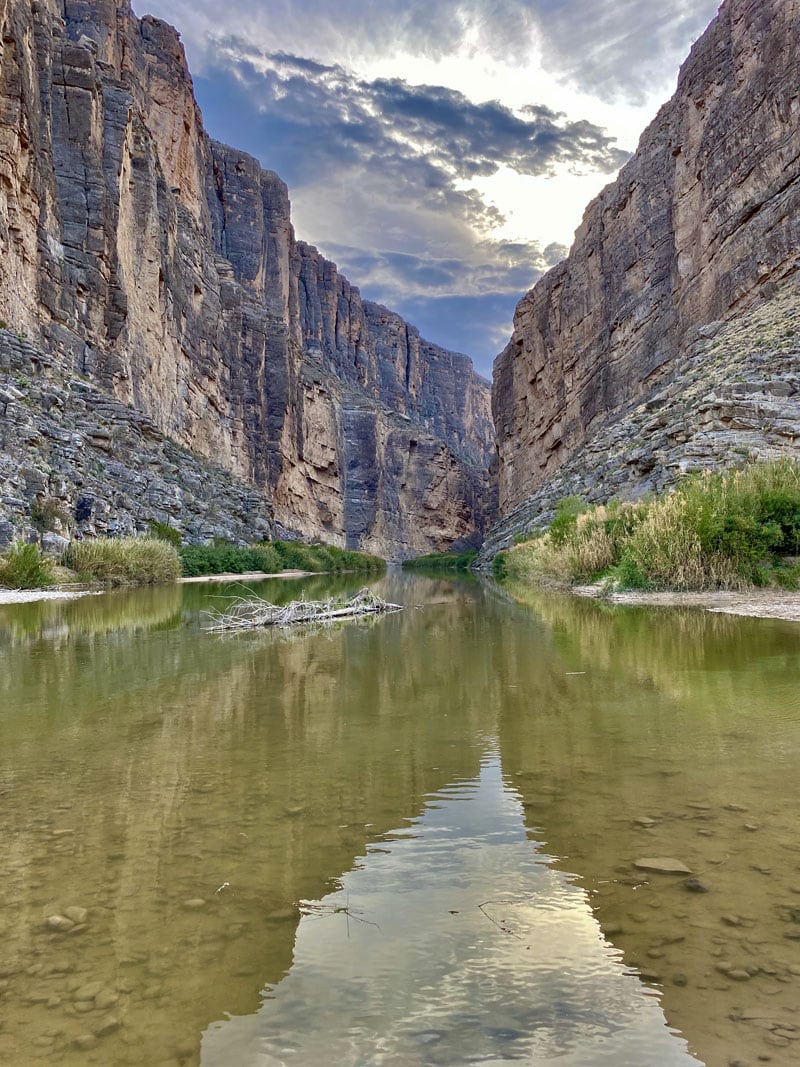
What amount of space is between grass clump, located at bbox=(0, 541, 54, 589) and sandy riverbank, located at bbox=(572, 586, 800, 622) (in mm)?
16164

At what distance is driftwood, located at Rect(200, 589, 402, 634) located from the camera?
1192 cm

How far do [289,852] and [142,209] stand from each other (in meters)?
51.9

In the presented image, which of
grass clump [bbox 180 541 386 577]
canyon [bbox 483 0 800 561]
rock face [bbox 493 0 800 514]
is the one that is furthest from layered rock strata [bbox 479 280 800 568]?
grass clump [bbox 180 541 386 577]

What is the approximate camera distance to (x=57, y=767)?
4.20 meters

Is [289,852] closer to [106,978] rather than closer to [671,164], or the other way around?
[106,978]

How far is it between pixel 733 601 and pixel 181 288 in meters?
50.5

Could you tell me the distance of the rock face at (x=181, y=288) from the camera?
119 feet

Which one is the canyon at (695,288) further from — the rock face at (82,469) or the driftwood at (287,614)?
the rock face at (82,469)

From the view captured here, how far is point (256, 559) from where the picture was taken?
39281 millimetres

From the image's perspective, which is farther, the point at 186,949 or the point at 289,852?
the point at 289,852

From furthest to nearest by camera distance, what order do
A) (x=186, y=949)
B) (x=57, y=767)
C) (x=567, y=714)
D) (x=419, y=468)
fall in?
1. (x=419, y=468)
2. (x=567, y=714)
3. (x=57, y=767)
4. (x=186, y=949)

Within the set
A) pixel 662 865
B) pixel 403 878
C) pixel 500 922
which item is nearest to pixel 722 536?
pixel 662 865

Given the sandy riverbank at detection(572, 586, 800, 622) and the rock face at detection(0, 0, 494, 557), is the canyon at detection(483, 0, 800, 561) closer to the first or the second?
the sandy riverbank at detection(572, 586, 800, 622)

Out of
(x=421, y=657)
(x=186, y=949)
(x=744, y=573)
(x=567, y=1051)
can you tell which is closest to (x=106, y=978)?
(x=186, y=949)
